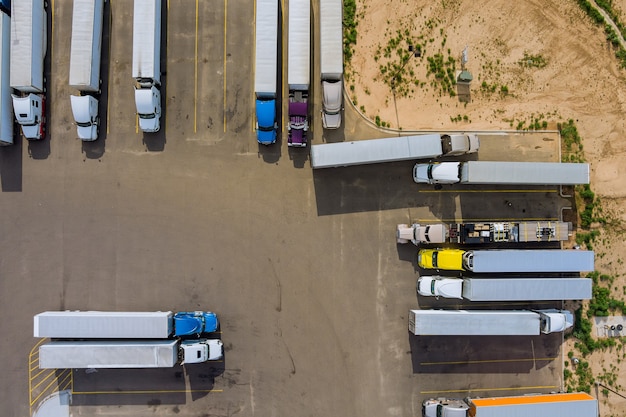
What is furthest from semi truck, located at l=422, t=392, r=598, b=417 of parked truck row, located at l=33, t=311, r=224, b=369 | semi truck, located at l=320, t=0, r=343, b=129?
semi truck, located at l=320, t=0, r=343, b=129

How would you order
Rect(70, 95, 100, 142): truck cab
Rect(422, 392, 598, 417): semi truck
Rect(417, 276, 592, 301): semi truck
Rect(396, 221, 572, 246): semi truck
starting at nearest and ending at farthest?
1. Rect(417, 276, 592, 301): semi truck
2. Rect(422, 392, 598, 417): semi truck
3. Rect(396, 221, 572, 246): semi truck
4. Rect(70, 95, 100, 142): truck cab

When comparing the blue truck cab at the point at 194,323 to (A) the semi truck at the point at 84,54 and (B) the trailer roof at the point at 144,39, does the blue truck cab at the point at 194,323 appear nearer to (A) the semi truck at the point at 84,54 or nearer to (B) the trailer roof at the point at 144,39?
(A) the semi truck at the point at 84,54

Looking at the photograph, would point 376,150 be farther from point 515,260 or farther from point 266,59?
point 515,260

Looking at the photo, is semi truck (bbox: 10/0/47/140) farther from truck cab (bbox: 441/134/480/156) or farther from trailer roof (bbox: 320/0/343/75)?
truck cab (bbox: 441/134/480/156)

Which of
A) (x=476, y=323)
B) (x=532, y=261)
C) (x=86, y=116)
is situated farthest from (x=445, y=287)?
(x=86, y=116)

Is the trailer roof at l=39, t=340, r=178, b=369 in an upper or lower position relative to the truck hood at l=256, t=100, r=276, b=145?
lower

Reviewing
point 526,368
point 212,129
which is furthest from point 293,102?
point 526,368

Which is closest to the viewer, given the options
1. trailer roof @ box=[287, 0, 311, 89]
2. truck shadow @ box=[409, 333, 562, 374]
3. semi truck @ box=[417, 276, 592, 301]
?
semi truck @ box=[417, 276, 592, 301]
